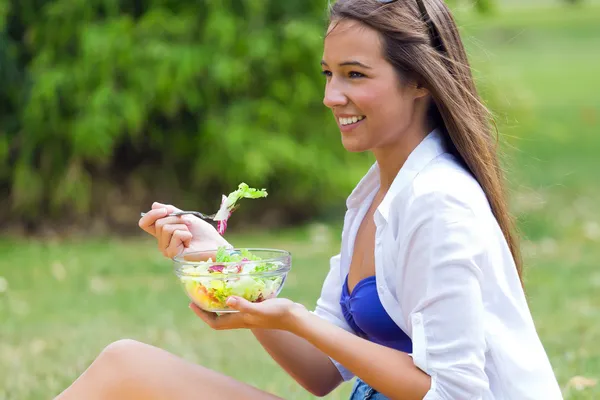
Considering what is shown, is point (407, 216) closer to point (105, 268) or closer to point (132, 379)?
point (132, 379)

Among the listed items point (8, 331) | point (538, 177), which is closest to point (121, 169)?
point (8, 331)

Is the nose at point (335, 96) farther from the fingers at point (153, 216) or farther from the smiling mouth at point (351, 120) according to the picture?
the fingers at point (153, 216)

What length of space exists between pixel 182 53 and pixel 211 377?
16.0 feet

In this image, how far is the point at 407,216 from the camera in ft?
6.68

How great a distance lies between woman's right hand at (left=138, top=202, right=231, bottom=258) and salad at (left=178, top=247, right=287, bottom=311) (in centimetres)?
31

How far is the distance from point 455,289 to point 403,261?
5.6 inches

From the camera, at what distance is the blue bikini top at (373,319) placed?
85.5 inches

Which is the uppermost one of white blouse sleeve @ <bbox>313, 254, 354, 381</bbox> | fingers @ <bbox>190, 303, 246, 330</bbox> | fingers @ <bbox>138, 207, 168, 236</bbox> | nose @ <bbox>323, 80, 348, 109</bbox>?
nose @ <bbox>323, 80, 348, 109</bbox>

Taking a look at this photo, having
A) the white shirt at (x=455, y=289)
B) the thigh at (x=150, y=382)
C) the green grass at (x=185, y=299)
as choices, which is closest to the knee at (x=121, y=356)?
the thigh at (x=150, y=382)

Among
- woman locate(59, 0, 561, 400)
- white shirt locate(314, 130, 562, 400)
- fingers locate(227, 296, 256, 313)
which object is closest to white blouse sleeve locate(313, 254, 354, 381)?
woman locate(59, 0, 561, 400)

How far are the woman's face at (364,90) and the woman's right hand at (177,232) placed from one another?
50 cm

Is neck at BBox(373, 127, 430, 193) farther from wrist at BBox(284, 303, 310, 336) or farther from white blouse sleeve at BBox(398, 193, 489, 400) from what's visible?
wrist at BBox(284, 303, 310, 336)

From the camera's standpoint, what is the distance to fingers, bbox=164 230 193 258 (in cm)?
244

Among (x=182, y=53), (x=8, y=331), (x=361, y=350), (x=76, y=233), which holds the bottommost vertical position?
(x=76, y=233)
